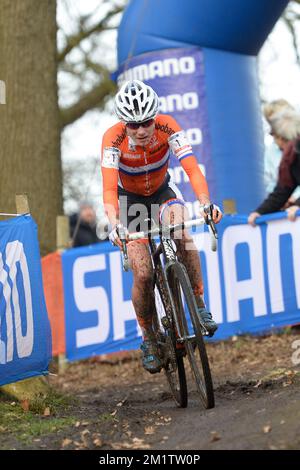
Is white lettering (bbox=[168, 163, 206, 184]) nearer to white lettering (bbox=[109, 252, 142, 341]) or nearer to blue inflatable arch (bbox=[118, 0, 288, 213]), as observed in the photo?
blue inflatable arch (bbox=[118, 0, 288, 213])

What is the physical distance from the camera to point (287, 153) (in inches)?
342

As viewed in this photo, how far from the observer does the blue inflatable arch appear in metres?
10.3

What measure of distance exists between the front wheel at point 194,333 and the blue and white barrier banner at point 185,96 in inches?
169

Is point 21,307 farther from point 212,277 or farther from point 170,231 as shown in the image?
point 212,277

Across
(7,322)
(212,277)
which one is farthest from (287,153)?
(7,322)

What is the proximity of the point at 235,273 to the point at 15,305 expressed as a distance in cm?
347

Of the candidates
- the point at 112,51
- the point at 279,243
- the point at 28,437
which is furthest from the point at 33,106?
the point at 112,51

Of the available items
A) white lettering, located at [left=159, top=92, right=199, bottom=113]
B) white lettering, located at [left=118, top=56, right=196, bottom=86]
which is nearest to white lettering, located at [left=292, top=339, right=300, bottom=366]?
white lettering, located at [left=159, top=92, right=199, bottom=113]

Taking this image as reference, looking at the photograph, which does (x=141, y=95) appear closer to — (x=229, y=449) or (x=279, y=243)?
(x=229, y=449)

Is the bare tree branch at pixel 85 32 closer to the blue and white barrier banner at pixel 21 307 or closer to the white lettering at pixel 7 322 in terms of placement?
the blue and white barrier banner at pixel 21 307

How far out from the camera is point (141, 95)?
6180 millimetres

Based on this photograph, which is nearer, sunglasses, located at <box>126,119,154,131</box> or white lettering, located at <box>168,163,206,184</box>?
sunglasses, located at <box>126,119,154,131</box>

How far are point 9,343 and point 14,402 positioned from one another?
60cm

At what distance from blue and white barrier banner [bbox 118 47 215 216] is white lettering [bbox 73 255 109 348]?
144cm
